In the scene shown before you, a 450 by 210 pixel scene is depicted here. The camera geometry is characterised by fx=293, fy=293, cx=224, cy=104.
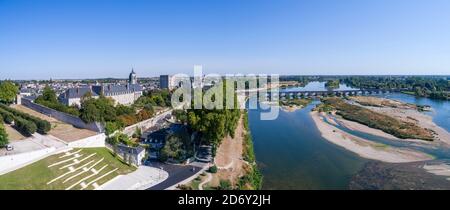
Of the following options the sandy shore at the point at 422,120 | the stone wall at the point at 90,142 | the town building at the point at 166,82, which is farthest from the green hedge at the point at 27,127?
the town building at the point at 166,82

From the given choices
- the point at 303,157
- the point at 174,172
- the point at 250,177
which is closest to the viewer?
the point at 174,172

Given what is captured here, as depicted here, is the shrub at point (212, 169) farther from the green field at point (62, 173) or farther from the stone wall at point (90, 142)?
the stone wall at point (90, 142)

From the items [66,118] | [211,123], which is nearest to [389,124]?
[211,123]

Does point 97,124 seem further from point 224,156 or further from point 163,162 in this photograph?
point 224,156

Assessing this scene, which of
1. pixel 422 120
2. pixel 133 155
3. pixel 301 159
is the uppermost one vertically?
pixel 133 155

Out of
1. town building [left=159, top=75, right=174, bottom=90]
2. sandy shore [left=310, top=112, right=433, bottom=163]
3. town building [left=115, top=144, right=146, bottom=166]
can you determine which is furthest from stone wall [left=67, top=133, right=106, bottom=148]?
town building [left=159, top=75, right=174, bottom=90]

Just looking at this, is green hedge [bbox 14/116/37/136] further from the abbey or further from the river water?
the river water

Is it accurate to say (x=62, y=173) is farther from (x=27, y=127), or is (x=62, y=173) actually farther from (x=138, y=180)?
A: (x=27, y=127)
